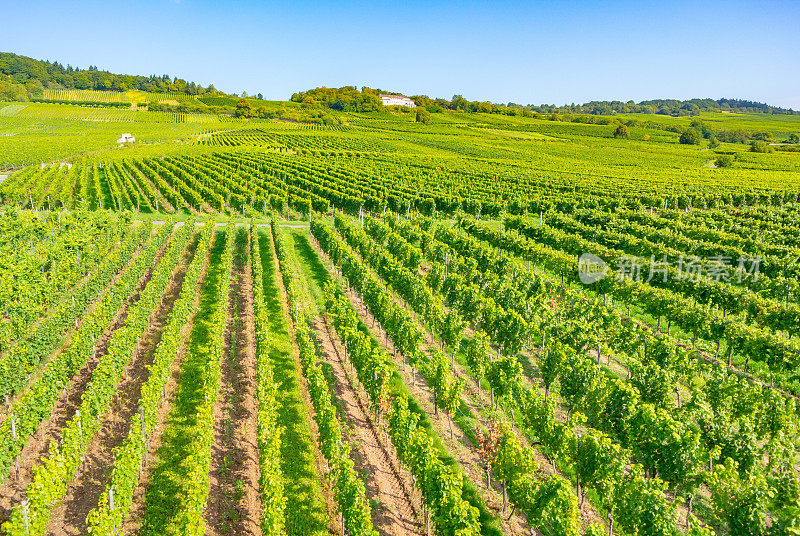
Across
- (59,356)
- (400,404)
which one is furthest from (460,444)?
(59,356)

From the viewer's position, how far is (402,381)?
723 inches

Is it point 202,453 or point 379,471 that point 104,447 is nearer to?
point 202,453

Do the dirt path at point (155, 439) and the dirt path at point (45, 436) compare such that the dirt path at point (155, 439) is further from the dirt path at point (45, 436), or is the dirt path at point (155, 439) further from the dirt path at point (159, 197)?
the dirt path at point (159, 197)

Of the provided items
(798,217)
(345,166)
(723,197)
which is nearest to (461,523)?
(798,217)

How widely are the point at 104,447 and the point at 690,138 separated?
17394 centimetres

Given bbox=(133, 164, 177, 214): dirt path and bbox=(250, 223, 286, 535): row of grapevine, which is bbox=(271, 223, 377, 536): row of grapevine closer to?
bbox=(250, 223, 286, 535): row of grapevine

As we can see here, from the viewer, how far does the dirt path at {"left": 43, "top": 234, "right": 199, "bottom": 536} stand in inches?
445

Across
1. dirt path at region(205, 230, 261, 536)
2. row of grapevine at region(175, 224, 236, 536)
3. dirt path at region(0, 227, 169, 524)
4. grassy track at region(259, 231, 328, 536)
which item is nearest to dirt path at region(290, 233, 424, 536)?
grassy track at region(259, 231, 328, 536)

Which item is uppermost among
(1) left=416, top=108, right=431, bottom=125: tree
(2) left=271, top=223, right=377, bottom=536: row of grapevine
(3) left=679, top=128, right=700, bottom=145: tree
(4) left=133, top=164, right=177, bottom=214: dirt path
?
(1) left=416, top=108, right=431, bottom=125: tree

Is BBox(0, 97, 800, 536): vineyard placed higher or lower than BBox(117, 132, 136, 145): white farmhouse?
lower

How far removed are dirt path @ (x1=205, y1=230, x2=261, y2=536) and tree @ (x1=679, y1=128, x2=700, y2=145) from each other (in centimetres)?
16559

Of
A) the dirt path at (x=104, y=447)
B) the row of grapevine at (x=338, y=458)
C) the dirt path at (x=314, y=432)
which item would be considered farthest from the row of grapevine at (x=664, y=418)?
the dirt path at (x=104, y=447)

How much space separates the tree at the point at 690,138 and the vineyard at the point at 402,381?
121268mm

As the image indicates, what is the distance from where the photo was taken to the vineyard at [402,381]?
11.3 meters
